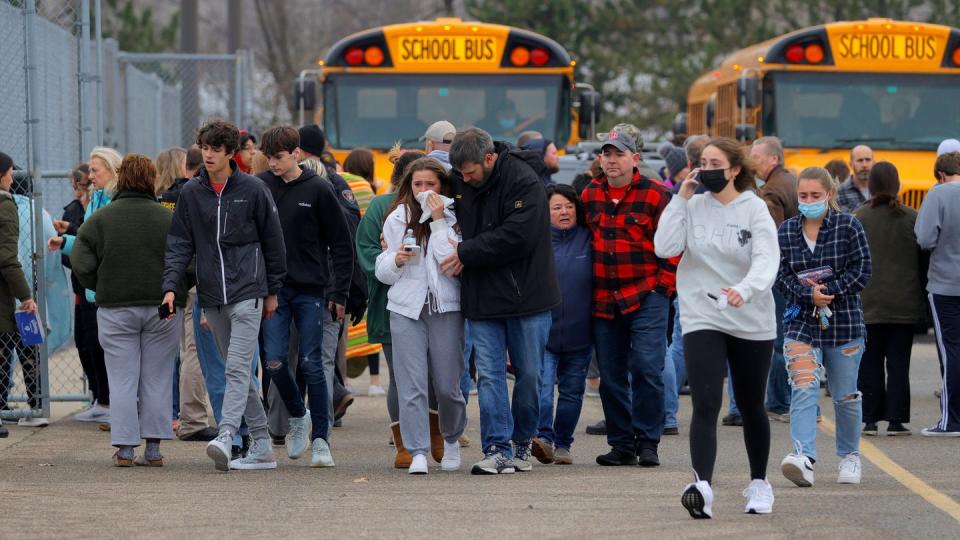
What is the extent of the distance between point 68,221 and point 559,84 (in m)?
7.43

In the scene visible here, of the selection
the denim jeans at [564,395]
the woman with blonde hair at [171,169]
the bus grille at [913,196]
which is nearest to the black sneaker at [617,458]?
the denim jeans at [564,395]

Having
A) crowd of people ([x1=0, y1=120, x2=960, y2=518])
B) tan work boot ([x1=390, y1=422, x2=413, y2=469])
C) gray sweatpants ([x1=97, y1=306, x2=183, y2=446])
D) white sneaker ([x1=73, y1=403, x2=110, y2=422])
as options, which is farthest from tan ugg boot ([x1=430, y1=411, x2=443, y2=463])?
white sneaker ([x1=73, y1=403, x2=110, y2=422])

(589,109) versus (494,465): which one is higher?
(589,109)

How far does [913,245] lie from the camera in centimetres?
1148

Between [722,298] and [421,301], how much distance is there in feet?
6.54

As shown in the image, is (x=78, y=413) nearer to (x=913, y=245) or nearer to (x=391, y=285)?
(x=391, y=285)

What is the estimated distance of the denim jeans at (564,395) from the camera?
957 cm

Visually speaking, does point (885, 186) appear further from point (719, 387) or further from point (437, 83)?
point (437, 83)

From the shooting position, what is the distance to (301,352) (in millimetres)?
9539

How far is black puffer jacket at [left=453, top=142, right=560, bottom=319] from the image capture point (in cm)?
877

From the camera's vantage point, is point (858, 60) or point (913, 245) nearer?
point (913, 245)

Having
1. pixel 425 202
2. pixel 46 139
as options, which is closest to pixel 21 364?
pixel 46 139

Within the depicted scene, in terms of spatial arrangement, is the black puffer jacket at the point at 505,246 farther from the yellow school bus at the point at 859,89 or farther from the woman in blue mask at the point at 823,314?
the yellow school bus at the point at 859,89

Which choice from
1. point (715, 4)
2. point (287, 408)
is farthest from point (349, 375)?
point (715, 4)
